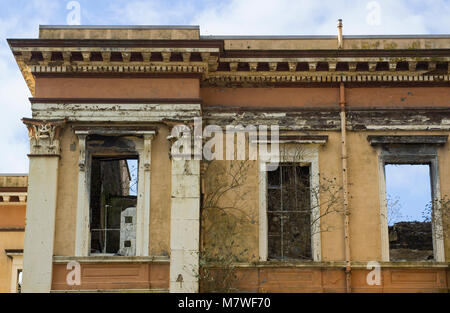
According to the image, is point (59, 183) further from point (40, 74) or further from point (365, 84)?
point (365, 84)

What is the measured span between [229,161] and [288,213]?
159 centimetres

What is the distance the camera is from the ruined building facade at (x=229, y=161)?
1440 cm

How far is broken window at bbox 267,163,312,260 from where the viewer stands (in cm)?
1508

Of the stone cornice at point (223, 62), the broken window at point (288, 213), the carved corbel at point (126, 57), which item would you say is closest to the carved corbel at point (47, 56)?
the stone cornice at point (223, 62)

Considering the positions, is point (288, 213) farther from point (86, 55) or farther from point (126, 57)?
point (86, 55)

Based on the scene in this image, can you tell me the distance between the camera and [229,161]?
15195mm

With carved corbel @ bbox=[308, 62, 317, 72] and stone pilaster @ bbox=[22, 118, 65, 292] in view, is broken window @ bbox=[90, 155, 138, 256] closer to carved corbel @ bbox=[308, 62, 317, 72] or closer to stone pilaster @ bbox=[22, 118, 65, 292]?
stone pilaster @ bbox=[22, 118, 65, 292]

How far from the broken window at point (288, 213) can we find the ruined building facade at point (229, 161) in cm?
3

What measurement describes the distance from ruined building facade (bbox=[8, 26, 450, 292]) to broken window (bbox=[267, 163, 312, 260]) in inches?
1.1

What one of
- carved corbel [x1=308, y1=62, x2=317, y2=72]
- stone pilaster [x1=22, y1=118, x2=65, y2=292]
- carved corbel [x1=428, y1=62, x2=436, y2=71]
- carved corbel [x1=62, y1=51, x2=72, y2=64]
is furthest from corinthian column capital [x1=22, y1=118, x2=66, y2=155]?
carved corbel [x1=428, y1=62, x2=436, y2=71]

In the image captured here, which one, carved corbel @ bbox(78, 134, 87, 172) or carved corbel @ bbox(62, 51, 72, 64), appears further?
carved corbel @ bbox(62, 51, 72, 64)

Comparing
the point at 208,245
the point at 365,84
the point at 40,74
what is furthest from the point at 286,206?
the point at 40,74

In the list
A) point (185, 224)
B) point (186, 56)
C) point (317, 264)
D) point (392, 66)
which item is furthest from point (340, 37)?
point (185, 224)
